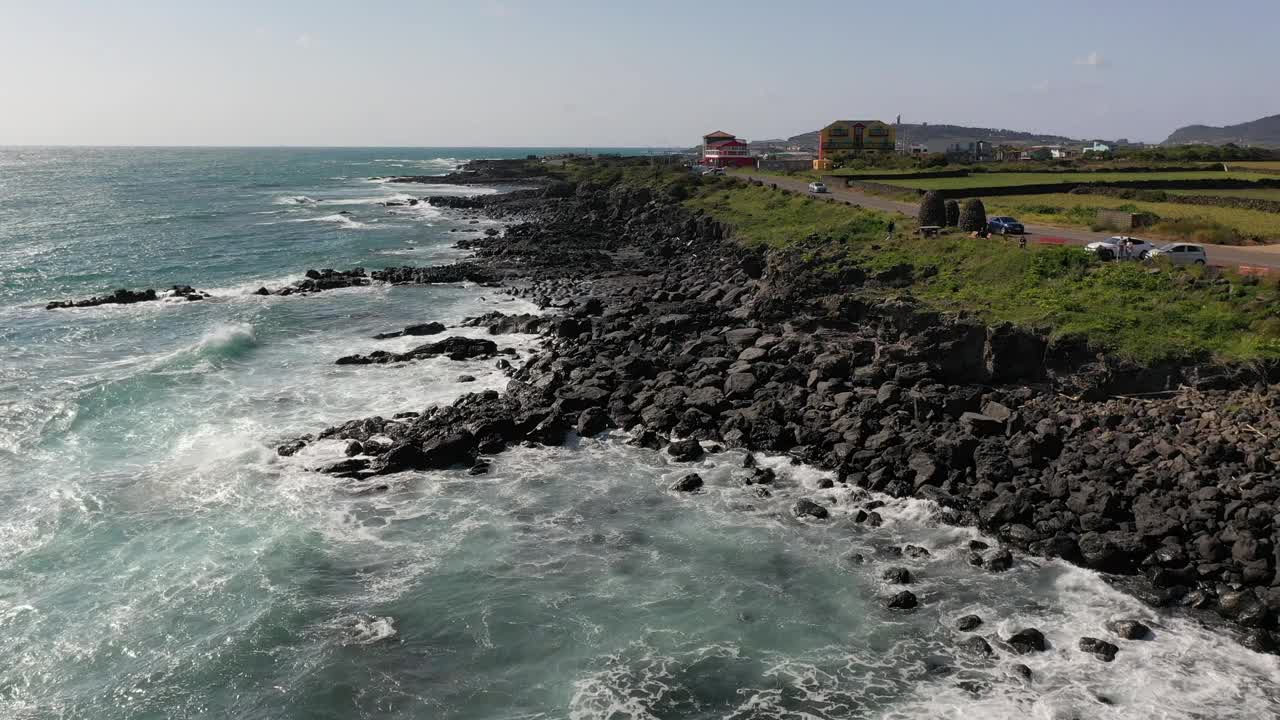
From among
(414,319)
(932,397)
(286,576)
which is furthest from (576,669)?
(414,319)

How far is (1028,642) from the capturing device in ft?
54.5

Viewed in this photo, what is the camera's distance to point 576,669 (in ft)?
54.4

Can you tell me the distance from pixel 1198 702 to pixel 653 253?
163 feet

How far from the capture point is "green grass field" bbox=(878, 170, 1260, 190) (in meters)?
66.6

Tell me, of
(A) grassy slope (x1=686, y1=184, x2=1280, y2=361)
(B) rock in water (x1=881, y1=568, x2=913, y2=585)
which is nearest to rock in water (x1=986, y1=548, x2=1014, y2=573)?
(B) rock in water (x1=881, y1=568, x2=913, y2=585)

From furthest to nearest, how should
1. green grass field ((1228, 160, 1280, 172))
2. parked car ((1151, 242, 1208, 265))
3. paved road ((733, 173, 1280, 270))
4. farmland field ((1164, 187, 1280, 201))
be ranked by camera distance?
green grass field ((1228, 160, 1280, 172)) → farmland field ((1164, 187, 1280, 201)) → paved road ((733, 173, 1280, 270)) → parked car ((1151, 242, 1208, 265))

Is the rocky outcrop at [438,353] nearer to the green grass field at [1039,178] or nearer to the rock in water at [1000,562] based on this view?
the rock in water at [1000,562]

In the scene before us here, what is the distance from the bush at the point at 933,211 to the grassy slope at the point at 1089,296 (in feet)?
6.14

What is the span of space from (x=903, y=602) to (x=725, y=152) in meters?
116

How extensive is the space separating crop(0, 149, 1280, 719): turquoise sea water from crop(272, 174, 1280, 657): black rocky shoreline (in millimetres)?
1066

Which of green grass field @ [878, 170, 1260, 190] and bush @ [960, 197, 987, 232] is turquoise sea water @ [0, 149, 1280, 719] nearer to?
bush @ [960, 197, 987, 232]

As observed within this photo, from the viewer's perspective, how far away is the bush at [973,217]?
4203cm

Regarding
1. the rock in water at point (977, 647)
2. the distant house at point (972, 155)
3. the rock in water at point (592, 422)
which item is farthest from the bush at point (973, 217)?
the distant house at point (972, 155)

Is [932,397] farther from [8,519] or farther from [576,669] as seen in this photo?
[8,519]
